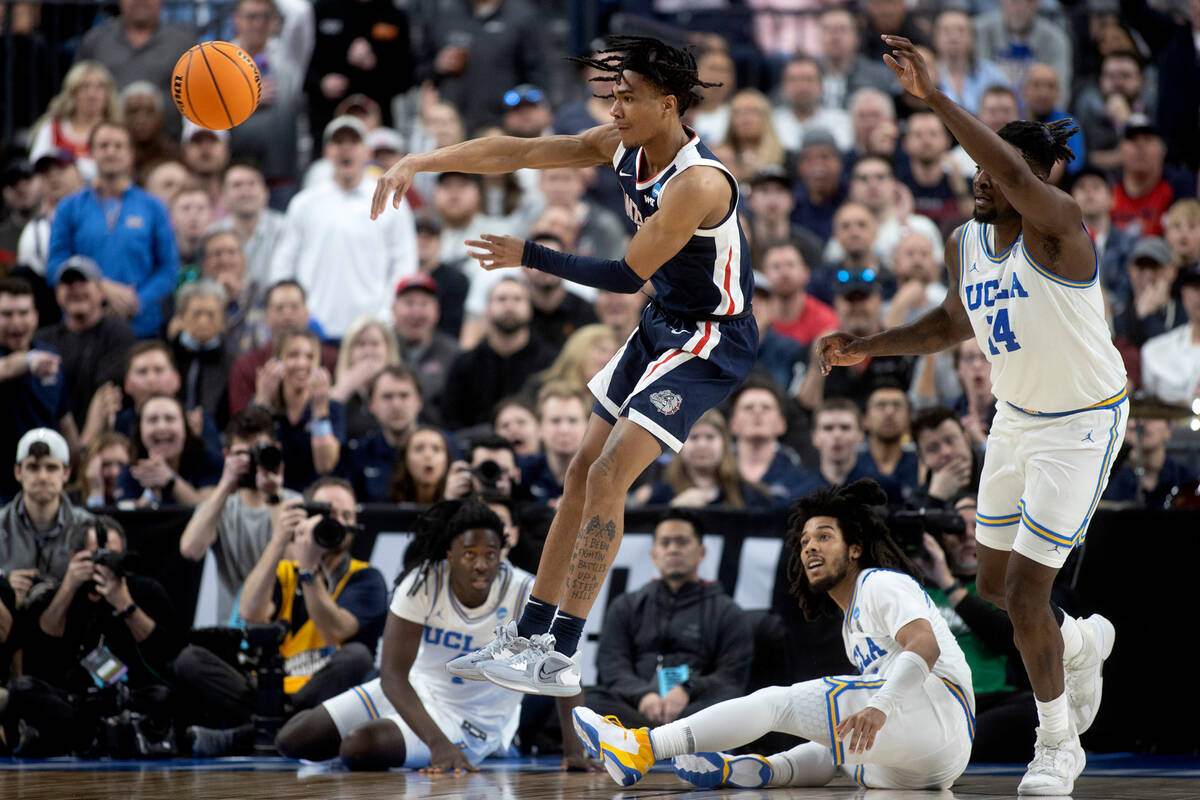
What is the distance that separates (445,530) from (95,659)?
2.27 metres

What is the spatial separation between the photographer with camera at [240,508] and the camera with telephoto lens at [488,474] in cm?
122

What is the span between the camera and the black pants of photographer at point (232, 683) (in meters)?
8.96

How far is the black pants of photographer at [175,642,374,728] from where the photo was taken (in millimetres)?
8961

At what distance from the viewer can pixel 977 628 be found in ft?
28.0

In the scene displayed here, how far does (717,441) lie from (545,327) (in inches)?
99.2

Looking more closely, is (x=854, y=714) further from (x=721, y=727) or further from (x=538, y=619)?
(x=538, y=619)

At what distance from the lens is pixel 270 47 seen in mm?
15195

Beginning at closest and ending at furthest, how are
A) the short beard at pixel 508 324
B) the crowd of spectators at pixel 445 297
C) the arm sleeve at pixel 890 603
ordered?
1. the arm sleeve at pixel 890 603
2. the crowd of spectators at pixel 445 297
3. the short beard at pixel 508 324

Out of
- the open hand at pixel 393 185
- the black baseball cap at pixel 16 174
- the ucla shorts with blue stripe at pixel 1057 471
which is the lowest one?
the ucla shorts with blue stripe at pixel 1057 471

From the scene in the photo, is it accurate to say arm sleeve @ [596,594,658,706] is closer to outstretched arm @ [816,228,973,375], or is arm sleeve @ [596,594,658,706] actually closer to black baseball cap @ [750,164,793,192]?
outstretched arm @ [816,228,973,375]

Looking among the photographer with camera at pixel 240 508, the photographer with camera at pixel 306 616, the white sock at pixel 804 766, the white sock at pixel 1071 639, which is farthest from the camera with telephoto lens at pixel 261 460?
the white sock at pixel 1071 639

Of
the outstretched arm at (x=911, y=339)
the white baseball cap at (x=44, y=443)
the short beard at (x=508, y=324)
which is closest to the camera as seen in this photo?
the outstretched arm at (x=911, y=339)

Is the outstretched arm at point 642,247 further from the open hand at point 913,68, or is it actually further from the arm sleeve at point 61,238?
the arm sleeve at point 61,238

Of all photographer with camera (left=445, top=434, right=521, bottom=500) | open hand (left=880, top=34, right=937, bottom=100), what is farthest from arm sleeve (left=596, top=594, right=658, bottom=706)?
open hand (left=880, top=34, right=937, bottom=100)
